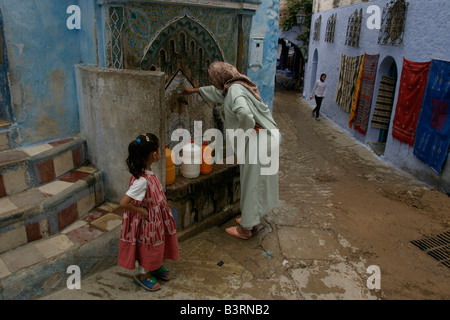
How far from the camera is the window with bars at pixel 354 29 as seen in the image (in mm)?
9132

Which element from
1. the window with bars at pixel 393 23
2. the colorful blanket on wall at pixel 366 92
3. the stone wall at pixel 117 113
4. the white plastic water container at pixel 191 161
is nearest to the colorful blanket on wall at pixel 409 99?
the window with bars at pixel 393 23

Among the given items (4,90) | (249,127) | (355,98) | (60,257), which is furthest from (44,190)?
(355,98)

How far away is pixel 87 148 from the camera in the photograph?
A: 146 inches

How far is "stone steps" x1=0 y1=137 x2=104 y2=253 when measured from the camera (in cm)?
268

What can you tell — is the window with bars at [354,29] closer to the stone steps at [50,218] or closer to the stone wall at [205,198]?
the stone wall at [205,198]

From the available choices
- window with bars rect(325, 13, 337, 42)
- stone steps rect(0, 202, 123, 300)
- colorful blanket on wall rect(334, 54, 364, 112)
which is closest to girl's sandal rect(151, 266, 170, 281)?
stone steps rect(0, 202, 123, 300)

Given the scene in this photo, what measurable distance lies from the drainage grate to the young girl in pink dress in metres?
2.90

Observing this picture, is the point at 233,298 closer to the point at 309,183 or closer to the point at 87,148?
the point at 87,148

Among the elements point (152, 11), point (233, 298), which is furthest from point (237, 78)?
point (233, 298)

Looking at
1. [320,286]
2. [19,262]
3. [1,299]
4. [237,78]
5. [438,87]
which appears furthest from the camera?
[438,87]

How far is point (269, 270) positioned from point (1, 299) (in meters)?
2.17

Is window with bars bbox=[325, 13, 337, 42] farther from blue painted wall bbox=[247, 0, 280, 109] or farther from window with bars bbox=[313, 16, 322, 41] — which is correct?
blue painted wall bbox=[247, 0, 280, 109]

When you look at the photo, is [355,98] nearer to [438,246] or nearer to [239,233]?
[438,246]

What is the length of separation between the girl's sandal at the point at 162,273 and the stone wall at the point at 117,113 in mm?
806
